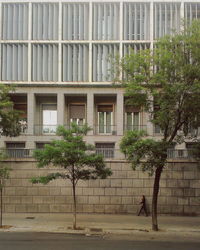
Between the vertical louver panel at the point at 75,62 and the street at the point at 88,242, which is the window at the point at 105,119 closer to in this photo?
the vertical louver panel at the point at 75,62

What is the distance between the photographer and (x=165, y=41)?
1911 cm

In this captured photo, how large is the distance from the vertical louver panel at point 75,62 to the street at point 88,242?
1939 centimetres

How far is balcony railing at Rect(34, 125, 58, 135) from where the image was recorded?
35969mm

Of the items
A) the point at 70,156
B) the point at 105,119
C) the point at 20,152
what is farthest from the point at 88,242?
the point at 105,119

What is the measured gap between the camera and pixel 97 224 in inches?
852

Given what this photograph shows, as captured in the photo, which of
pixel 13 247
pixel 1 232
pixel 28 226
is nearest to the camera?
pixel 13 247

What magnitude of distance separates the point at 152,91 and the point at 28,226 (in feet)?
30.8

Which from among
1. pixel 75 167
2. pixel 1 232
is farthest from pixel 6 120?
pixel 1 232

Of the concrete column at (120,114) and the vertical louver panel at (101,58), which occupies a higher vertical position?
the vertical louver panel at (101,58)

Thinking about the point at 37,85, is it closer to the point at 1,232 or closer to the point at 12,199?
the point at 12,199

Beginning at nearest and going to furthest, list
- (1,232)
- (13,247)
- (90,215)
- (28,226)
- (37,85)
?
(13,247)
(1,232)
(28,226)
(90,215)
(37,85)

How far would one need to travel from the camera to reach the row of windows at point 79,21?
118 ft

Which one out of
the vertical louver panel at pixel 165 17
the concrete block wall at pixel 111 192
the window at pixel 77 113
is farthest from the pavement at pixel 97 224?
the vertical louver panel at pixel 165 17

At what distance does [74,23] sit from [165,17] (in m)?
8.10
